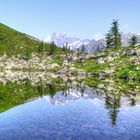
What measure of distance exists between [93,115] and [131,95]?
75.9ft

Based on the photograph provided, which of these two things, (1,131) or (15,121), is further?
(15,121)

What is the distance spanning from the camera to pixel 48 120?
1815 inches

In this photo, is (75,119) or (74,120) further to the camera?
(75,119)

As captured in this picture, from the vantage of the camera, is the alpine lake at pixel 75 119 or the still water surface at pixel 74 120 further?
the alpine lake at pixel 75 119

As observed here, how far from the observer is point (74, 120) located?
4603 centimetres

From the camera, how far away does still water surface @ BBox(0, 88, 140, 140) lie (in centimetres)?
3672

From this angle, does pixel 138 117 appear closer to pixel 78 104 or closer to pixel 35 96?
pixel 78 104

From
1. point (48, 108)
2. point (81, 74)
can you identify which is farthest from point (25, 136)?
point (81, 74)

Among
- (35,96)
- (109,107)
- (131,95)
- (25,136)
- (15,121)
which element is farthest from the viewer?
(35,96)

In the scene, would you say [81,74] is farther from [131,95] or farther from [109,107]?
[109,107]

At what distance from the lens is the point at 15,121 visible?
4522cm

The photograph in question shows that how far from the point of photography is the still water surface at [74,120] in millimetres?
36719

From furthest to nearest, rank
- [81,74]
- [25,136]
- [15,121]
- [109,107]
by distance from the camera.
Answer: [81,74] → [109,107] → [15,121] → [25,136]

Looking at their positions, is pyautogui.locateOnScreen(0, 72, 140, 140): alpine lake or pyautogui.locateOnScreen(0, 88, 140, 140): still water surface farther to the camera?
pyautogui.locateOnScreen(0, 72, 140, 140): alpine lake
